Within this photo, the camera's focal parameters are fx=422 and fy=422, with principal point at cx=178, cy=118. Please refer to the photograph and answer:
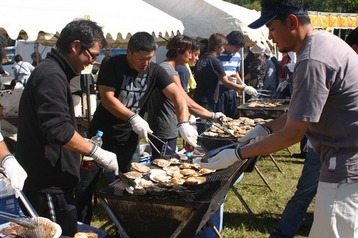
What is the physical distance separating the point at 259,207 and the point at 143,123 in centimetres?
226

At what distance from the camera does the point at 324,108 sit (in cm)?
218

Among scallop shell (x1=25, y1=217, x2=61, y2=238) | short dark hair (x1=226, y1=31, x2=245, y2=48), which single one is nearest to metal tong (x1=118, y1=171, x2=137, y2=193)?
scallop shell (x1=25, y1=217, x2=61, y2=238)

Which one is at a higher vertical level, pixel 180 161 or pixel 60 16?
pixel 60 16

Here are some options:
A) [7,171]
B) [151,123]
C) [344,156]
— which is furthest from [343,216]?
[151,123]

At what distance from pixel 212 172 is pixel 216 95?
3318mm

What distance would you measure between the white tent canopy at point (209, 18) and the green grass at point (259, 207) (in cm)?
449

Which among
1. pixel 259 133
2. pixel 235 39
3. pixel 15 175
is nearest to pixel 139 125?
pixel 259 133

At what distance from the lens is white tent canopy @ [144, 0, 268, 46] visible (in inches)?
409

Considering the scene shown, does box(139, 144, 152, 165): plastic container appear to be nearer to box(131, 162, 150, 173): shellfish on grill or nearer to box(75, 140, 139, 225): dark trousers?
box(75, 140, 139, 225): dark trousers

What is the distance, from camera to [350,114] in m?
2.14

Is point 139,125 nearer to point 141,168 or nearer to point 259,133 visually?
point 141,168

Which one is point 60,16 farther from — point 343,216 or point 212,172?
point 343,216

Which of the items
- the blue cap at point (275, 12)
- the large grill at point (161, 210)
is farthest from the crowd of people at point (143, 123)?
the large grill at point (161, 210)

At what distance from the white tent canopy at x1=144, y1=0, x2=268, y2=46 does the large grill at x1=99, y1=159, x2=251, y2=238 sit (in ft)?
26.4
